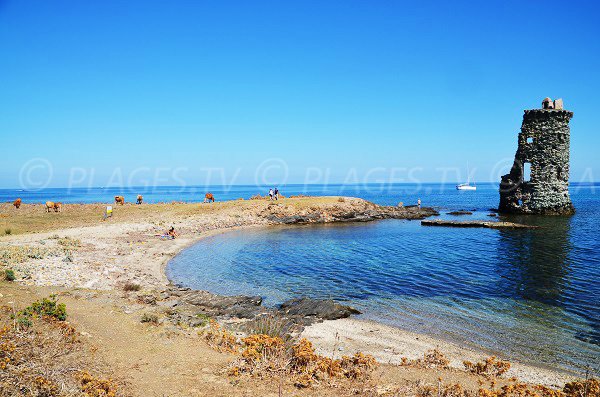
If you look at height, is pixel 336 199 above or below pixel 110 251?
above

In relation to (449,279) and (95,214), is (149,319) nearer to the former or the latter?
(449,279)

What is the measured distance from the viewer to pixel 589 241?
29562mm

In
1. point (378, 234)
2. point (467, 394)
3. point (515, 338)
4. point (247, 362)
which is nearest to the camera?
point (467, 394)

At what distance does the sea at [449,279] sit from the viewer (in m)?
12.1

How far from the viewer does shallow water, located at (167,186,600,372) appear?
40.1 feet

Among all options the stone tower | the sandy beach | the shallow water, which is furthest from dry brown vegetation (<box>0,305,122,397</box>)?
the stone tower

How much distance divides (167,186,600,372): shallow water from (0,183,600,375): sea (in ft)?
0.18

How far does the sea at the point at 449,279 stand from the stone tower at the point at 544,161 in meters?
12.0

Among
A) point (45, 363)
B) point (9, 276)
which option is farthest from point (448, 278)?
point (9, 276)

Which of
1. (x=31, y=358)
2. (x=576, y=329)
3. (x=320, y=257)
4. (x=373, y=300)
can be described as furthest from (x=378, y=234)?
(x=31, y=358)

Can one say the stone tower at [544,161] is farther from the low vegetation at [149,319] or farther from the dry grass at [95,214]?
the low vegetation at [149,319]

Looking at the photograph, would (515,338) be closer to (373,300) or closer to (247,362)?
(373,300)

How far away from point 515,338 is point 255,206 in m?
37.4

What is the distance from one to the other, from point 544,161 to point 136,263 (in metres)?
49.0
